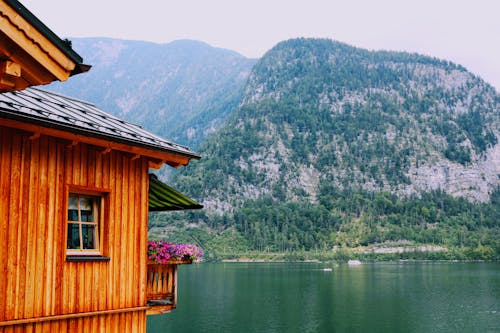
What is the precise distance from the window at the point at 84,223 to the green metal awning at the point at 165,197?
86.1 inches

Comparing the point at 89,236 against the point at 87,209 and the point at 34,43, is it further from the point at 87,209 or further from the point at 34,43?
the point at 34,43

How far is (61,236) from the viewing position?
938 centimetres

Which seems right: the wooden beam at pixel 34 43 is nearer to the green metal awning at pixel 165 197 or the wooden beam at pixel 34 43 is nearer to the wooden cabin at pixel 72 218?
the wooden cabin at pixel 72 218

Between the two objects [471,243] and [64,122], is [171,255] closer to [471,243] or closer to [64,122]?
[64,122]

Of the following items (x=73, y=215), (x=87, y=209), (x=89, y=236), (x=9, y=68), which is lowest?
(x=89, y=236)

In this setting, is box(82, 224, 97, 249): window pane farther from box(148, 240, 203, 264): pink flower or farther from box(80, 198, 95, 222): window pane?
box(148, 240, 203, 264): pink flower

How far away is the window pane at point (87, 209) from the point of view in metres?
10.1

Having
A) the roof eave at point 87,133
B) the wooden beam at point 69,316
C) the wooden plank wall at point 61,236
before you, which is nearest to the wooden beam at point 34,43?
the roof eave at point 87,133

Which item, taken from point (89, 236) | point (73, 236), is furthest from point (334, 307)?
point (73, 236)

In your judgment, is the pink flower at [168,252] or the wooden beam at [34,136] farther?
the pink flower at [168,252]

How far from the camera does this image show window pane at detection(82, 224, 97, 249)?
1009 centimetres

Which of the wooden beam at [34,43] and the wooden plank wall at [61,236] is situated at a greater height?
the wooden beam at [34,43]

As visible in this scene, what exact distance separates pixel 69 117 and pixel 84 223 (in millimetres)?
1804

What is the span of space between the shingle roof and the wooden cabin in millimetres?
23
